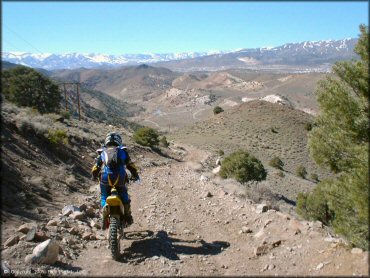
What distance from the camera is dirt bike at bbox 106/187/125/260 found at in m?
6.98

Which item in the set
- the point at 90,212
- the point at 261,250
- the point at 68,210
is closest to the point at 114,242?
the point at 261,250

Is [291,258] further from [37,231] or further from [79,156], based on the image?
[79,156]

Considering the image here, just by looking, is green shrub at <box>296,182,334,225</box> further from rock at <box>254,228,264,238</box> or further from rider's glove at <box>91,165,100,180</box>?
rider's glove at <box>91,165,100,180</box>

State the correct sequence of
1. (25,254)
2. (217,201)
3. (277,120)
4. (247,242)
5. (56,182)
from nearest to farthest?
1. (25,254)
2. (247,242)
3. (217,201)
4. (56,182)
5. (277,120)

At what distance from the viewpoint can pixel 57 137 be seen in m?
17.2

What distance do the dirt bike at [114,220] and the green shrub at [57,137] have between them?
9.73 metres

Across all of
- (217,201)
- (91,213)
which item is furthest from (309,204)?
(91,213)

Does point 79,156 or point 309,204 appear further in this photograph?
point 79,156

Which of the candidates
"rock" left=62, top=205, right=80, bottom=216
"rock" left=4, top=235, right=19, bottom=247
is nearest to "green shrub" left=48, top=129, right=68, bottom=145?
"rock" left=62, top=205, right=80, bottom=216

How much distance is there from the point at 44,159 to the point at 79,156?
345 cm

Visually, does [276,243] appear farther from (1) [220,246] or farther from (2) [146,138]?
(2) [146,138]

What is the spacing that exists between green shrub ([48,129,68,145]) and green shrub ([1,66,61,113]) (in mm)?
22069

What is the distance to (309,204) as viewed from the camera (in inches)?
643

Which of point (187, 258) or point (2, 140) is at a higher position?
point (2, 140)
